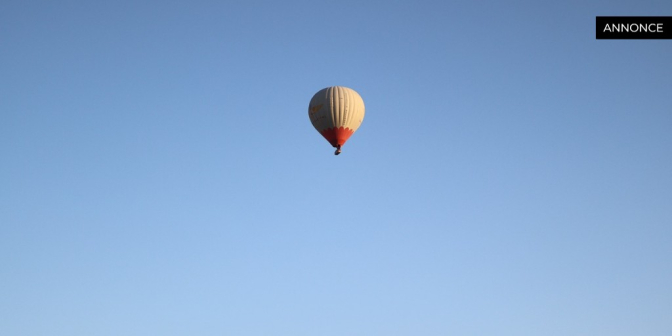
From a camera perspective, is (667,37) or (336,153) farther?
(336,153)

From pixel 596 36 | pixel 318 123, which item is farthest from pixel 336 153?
pixel 596 36

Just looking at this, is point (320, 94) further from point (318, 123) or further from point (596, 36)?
point (596, 36)

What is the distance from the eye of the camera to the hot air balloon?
98.4 meters

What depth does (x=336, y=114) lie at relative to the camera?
9844 cm

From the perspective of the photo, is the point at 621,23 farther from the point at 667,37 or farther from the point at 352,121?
Answer: the point at 352,121

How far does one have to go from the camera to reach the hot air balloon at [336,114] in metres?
98.4

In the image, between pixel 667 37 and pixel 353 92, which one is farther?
pixel 353 92

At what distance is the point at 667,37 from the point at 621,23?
338 cm

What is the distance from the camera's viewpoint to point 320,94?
9975 cm

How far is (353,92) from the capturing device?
100375 mm

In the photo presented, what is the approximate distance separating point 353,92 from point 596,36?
2158 cm

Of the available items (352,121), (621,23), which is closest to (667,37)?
(621,23)

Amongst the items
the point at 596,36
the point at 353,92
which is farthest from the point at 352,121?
the point at 596,36

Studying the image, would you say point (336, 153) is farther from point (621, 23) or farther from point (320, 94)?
point (621, 23)
